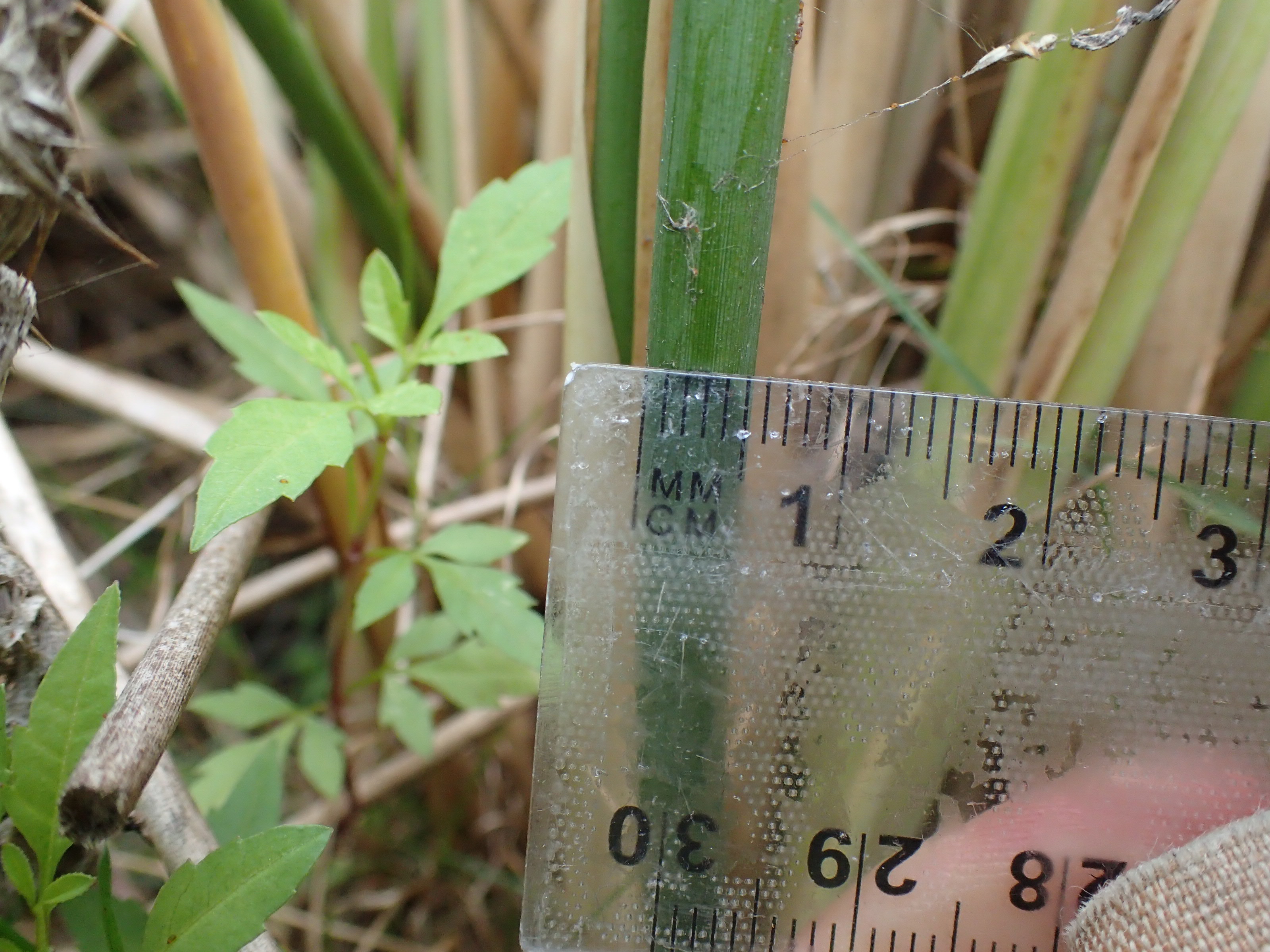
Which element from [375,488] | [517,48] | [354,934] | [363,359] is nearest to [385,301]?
[363,359]

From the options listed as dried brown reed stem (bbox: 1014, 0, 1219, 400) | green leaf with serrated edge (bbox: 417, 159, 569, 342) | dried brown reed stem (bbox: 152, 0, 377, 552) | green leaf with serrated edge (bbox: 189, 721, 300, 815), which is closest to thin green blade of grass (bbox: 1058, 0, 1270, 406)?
dried brown reed stem (bbox: 1014, 0, 1219, 400)

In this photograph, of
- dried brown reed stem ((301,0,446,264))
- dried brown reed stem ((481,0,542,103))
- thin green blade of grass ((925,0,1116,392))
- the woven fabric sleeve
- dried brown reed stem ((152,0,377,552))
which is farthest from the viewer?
dried brown reed stem ((481,0,542,103))

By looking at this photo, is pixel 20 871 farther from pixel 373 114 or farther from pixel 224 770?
pixel 373 114

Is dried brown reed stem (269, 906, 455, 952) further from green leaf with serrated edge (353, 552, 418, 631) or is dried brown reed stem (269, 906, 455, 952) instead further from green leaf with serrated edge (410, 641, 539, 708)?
green leaf with serrated edge (353, 552, 418, 631)

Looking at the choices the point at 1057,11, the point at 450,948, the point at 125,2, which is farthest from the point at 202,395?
the point at 1057,11

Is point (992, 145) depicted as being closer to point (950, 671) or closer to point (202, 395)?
point (950, 671)

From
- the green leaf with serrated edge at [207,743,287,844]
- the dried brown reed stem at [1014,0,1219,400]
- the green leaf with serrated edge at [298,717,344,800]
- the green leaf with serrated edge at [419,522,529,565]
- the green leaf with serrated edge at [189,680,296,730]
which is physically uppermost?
the dried brown reed stem at [1014,0,1219,400]

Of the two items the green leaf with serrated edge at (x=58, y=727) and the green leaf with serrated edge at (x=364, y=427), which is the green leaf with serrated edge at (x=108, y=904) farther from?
the green leaf with serrated edge at (x=364, y=427)
